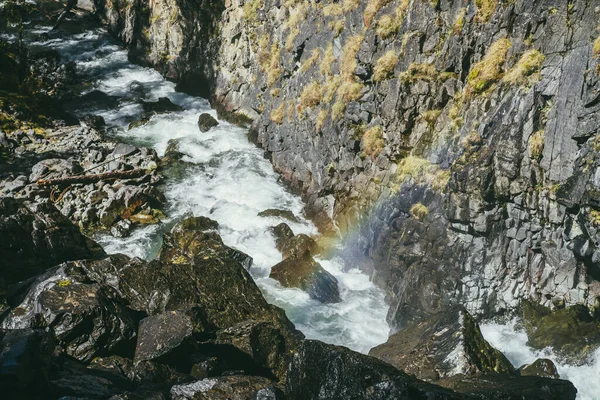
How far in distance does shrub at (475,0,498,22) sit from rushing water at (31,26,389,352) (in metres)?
12.6

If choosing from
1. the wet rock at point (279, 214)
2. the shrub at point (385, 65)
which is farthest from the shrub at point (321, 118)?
the wet rock at point (279, 214)

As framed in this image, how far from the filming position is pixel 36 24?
181ft

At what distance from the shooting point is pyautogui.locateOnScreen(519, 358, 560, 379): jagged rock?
14.7 meters

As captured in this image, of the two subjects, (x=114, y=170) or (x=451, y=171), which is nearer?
(x=451, y=171)

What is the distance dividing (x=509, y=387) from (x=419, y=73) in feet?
49.2

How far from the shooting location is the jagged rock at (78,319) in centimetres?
1230

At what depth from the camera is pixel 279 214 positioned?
27.8 meters

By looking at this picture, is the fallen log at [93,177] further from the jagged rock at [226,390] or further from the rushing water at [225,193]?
the jagged rock at [226,390]

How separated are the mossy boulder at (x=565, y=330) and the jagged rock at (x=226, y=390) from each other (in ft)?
33.9

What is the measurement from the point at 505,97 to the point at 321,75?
13.1 metres

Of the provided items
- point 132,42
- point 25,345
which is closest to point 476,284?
point 25,345

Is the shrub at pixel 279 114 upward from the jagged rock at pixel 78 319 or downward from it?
upward

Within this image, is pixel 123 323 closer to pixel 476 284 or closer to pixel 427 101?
pixel 476 284

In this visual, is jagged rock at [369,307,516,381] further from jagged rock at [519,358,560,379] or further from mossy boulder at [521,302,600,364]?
mossy boulder at [521,302,600,364]
